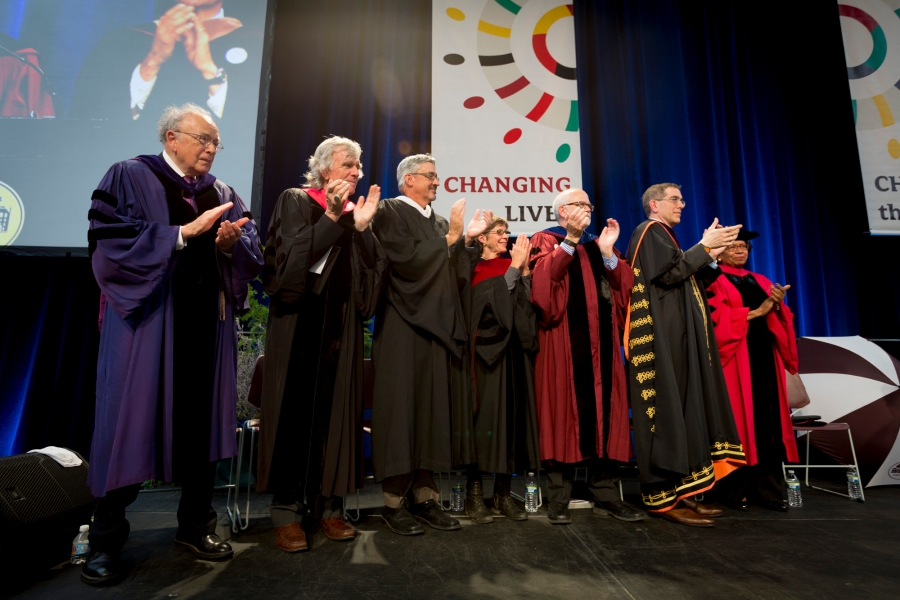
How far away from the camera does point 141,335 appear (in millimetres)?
2133

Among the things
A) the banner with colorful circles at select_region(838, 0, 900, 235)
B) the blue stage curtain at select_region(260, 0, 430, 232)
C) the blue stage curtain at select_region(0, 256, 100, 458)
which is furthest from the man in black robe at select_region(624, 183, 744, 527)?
the blue stage curtain at select_region(0, 256, 100, 458)

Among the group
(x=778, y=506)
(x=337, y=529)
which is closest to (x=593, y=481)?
(x=778, y=506)

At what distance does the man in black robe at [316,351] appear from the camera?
7.79 ft

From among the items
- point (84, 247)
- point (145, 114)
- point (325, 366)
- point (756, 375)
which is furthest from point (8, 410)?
point (756, 375)

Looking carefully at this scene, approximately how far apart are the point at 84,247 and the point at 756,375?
4.85 metres

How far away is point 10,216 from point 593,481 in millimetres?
4630

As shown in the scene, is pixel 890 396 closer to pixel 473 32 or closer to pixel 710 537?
pixel 710 537

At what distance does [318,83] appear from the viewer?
203 inches

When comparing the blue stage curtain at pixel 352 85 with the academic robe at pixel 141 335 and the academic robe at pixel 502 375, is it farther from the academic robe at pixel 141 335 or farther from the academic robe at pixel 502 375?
Result: the academic robe at pixel 141 335

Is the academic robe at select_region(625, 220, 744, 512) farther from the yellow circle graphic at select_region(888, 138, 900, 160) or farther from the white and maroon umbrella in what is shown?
the yellow circle graphic at select_region(888, 138, 900, 160)

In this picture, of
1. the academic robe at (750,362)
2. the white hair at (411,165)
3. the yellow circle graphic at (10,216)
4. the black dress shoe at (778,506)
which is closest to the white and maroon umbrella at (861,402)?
the academic robe at (750,362)

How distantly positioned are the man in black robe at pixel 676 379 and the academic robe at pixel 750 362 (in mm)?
260

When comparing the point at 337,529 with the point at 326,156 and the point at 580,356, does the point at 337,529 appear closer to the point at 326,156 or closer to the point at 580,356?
the point at 580,356

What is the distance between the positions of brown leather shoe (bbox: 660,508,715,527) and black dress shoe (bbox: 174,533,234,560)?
2.06 m
